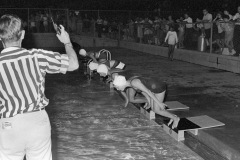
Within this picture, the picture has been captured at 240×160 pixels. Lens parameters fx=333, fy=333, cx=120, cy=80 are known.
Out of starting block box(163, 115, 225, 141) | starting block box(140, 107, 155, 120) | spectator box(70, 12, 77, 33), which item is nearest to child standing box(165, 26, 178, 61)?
starting block box(140, 107, 155, 120)

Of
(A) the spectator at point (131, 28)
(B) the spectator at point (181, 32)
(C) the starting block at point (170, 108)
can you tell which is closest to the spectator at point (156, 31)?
(B) the spectator at point (181, 32)

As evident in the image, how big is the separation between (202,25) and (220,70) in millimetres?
2172

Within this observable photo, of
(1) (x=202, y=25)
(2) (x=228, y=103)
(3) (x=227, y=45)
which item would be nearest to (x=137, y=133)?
(2) (x=228, y=103)

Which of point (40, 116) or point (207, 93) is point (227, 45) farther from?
point (40, 116)

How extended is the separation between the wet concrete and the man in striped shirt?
2648 mm

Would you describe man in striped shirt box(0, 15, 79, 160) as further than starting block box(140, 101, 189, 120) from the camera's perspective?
No

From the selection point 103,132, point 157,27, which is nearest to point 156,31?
point 157,27

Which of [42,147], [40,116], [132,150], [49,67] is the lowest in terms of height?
[132,150]

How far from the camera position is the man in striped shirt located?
2592 millimetres

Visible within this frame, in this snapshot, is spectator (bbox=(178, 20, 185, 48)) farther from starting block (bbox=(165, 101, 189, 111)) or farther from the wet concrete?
starting block (bbox=(165, 101, 189, 111))

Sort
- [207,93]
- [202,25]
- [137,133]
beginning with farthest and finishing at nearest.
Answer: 1. [202,25]
2. [207,93]
3. [137,133]

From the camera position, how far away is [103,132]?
648 centimetres

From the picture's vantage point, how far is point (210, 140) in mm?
5777

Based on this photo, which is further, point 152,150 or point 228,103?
point 228,103
